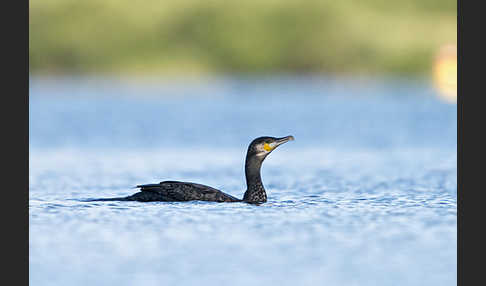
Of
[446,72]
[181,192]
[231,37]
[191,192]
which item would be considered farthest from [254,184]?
[231,37]

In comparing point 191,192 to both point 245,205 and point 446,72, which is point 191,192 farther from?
point 446,72

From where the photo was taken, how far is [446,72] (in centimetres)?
5216

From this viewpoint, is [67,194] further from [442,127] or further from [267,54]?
[267,54]

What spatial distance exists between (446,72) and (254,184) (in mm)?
40290

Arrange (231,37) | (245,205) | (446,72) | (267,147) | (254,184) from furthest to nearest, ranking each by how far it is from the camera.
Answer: (231,37) → (446,72) → (267,147) → (254,184) → (245,205)

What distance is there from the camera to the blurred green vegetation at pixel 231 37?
170 ft

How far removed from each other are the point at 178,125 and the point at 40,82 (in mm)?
26760

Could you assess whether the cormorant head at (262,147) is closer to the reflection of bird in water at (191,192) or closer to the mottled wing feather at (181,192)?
the reflection of bird in water at (191,192)

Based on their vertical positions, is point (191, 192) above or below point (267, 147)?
below

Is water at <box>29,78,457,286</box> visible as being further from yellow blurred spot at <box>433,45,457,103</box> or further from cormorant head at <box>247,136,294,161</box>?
yellow blurred spot at <box>433,45,457,103</box>

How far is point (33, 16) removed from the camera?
51.6m

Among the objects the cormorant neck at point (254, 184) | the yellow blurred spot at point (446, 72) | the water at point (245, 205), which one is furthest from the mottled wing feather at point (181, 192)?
the yellow blurred spot at point (446, 72)

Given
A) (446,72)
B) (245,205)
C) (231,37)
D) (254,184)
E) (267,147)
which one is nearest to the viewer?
(245,205)

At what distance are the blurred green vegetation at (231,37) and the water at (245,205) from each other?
49.4ft
